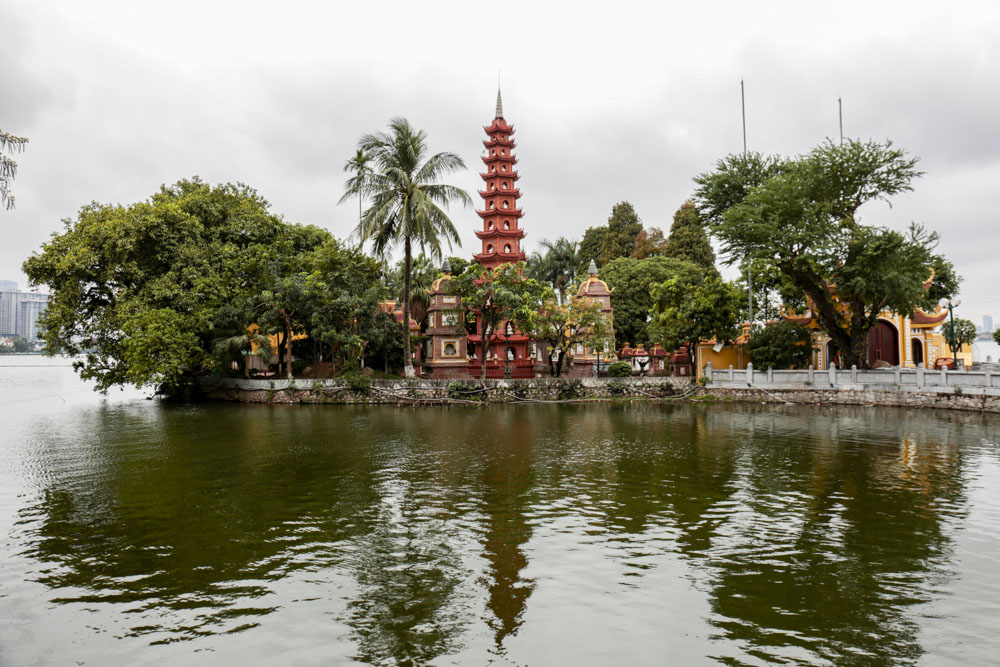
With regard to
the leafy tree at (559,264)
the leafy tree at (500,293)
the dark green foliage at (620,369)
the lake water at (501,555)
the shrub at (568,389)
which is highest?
the leafy tree at (559,264)

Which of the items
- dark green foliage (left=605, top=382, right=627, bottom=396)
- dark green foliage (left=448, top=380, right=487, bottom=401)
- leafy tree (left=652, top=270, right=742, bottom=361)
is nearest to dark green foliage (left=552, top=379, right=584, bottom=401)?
dark green foliage (left=605, top=382, right=627, bottom=396)

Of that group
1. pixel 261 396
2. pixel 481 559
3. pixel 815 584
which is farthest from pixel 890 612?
pixel 261 396

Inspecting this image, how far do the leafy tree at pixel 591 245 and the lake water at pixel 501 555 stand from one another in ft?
166

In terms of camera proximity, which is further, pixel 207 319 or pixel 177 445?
pixel 207 319

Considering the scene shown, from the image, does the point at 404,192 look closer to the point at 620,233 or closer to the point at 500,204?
the point at 500,204

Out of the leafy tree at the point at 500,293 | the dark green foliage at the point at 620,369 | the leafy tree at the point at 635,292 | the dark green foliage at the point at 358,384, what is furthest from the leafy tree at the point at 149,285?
the leafy tree at the point at 635,292

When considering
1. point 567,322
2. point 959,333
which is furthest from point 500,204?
point 959,333

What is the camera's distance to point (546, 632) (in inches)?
256

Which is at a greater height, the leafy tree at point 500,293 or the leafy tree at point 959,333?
the leafy tree at point 500,293

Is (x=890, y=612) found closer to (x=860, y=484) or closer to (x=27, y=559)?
(x=860, y=484)

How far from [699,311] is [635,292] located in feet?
53.3

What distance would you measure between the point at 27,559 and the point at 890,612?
36.1ft

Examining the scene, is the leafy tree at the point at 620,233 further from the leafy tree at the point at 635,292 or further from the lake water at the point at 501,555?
the lake water at the point at 501,555

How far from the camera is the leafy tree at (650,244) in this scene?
204ft
